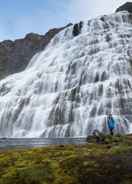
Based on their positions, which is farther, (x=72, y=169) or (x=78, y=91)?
(x=78, y=91)

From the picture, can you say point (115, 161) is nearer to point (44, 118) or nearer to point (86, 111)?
point (86, 111)

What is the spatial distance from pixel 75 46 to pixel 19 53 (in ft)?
154

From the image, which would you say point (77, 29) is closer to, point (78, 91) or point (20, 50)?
point (20, 50)

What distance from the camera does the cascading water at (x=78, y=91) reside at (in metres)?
52.2

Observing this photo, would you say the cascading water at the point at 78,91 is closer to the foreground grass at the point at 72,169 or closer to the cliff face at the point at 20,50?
the cliff face at the point at 20,50

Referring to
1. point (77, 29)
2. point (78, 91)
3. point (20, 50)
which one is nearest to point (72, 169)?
point (78, 91)

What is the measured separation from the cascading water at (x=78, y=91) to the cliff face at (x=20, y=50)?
109 feet

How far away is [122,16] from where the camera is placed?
3349 inches

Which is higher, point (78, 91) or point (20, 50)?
point (20, 50)

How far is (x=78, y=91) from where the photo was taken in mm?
58156

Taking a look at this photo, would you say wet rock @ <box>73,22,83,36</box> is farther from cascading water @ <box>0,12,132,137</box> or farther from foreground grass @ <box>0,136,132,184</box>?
foreground grass @ <box>0,136,132,184</box>

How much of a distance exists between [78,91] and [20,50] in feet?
232

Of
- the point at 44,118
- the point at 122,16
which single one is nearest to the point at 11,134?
the point at 44,118

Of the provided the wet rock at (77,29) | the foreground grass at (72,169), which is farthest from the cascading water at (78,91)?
the foreground grass at (72,169)
